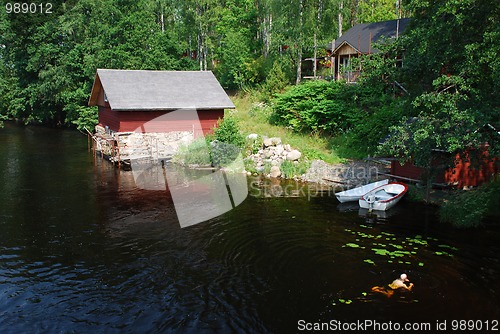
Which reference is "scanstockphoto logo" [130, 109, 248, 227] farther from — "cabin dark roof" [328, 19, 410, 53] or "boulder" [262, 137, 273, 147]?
"cabin dark roof" [328, 19, 410, 53]

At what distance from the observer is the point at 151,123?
36.0m


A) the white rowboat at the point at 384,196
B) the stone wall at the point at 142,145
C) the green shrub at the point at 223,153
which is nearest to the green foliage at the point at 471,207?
the white rowboat at the point at 384,196

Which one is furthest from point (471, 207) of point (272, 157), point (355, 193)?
point (272, 157)

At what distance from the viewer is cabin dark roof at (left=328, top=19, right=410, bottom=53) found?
3947 centimetres

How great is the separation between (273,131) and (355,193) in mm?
13821

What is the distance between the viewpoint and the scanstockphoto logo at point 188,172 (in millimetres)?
23250

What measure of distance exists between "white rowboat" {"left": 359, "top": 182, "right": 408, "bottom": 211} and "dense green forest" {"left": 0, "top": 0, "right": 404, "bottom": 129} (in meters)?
21.6

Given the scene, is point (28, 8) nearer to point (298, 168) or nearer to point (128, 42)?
point (128, 42)

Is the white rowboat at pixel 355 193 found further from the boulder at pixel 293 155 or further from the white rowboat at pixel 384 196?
the boulder at pixel 293 155

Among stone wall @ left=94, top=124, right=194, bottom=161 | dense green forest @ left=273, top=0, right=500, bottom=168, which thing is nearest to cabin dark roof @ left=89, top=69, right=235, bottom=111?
stone wall @ left=94, top=124, right=194, bottom=161

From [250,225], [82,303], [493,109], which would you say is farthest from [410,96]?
[82,303]

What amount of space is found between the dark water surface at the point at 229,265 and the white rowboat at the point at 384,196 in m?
0.80

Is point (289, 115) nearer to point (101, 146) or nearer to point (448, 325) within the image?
point (101, 146)

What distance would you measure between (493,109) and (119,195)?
19040mm
